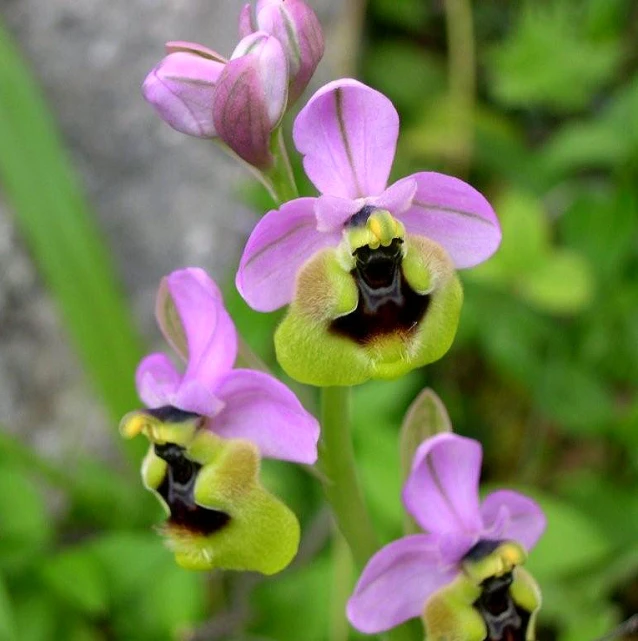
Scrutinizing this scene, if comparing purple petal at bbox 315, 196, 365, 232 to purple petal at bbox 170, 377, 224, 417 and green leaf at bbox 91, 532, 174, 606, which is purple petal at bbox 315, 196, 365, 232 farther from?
green leaf at bbox 91, 532, 174, 606

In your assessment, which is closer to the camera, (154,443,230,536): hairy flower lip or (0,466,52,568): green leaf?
(154,443,230,536): hairy flower lip

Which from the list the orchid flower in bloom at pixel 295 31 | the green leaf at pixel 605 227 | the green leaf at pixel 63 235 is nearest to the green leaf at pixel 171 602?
the green leaf at pixel 63 235

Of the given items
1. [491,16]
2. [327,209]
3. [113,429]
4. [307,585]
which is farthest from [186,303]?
[491,16]

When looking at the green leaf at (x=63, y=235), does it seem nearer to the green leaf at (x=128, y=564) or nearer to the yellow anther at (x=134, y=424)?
the green leaf at (x=128, y=564)

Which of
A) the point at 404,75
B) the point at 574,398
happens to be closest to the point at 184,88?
the point at 574,398

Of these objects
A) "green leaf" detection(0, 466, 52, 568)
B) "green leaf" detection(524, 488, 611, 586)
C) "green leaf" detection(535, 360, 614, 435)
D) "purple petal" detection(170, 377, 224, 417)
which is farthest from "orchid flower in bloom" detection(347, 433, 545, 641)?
"green leaf" detection(535, 360, 614, 435)

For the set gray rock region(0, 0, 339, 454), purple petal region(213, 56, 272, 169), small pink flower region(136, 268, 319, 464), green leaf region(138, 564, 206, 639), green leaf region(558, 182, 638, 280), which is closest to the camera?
purple petal region(213, 56, 272, 169)
